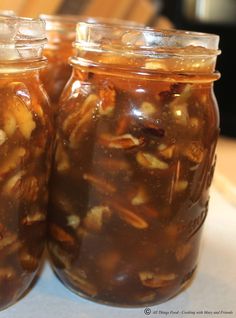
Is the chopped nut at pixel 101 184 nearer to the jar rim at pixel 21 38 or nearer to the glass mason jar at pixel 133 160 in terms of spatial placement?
the glass mason jar at pixel 133 160

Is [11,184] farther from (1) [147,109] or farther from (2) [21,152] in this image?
(1) [147,109]

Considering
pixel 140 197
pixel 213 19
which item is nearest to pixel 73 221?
pixel 140 197

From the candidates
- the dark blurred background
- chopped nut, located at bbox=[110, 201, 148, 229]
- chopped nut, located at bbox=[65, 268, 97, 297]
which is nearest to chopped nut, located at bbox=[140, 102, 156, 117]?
chopped nut, located at bbox=[110, 201, 148, 229]

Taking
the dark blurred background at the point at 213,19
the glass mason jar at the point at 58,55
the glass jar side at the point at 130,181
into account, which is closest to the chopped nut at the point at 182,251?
the glass jar side at the point at 130,181

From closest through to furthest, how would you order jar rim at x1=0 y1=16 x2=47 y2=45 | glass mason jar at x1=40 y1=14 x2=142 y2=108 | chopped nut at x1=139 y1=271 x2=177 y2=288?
jar rim at x1=0 y1=16 x2=47 y2=45
chopped nut at x1=139 y1=271 x2=177 y2=288
glass mason jar at x1=40 y1=14 x2=142 y2=108

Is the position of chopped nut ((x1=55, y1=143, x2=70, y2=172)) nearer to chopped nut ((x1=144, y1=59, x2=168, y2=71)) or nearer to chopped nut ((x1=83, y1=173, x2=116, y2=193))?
chopped nut ((x1=83, y1=173, x2=116, y2=193))
